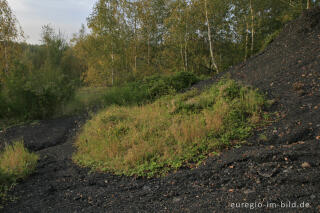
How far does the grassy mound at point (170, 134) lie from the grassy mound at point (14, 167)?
84 centimetres

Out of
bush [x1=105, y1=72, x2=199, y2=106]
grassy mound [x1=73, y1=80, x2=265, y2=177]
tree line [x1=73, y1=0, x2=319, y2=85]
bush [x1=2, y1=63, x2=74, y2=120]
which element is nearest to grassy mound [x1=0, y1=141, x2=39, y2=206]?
grassy mound [x1=73, y1=80, x2=265, y2=177]

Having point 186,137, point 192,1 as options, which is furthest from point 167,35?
point 186,137

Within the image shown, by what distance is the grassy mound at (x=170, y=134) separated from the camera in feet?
12.9

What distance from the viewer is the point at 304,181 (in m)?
2.43

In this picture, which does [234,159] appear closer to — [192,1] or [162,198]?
[162,198]

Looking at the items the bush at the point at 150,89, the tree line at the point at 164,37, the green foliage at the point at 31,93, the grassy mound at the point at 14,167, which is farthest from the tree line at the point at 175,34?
the grassy mound at the point at 14,167

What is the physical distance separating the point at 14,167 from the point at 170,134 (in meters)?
2.89

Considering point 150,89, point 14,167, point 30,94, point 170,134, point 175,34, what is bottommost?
point 14,167

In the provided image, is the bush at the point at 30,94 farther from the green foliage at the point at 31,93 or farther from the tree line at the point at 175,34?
the tree line at the point at 175,34

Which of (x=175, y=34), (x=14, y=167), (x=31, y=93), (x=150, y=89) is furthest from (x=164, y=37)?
(x=14, y=167)

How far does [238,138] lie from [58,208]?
10.1 ft

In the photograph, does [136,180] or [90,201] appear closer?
[90,201]

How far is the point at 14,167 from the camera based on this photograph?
3982mm

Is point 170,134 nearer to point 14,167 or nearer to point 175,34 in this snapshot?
point 14,167
